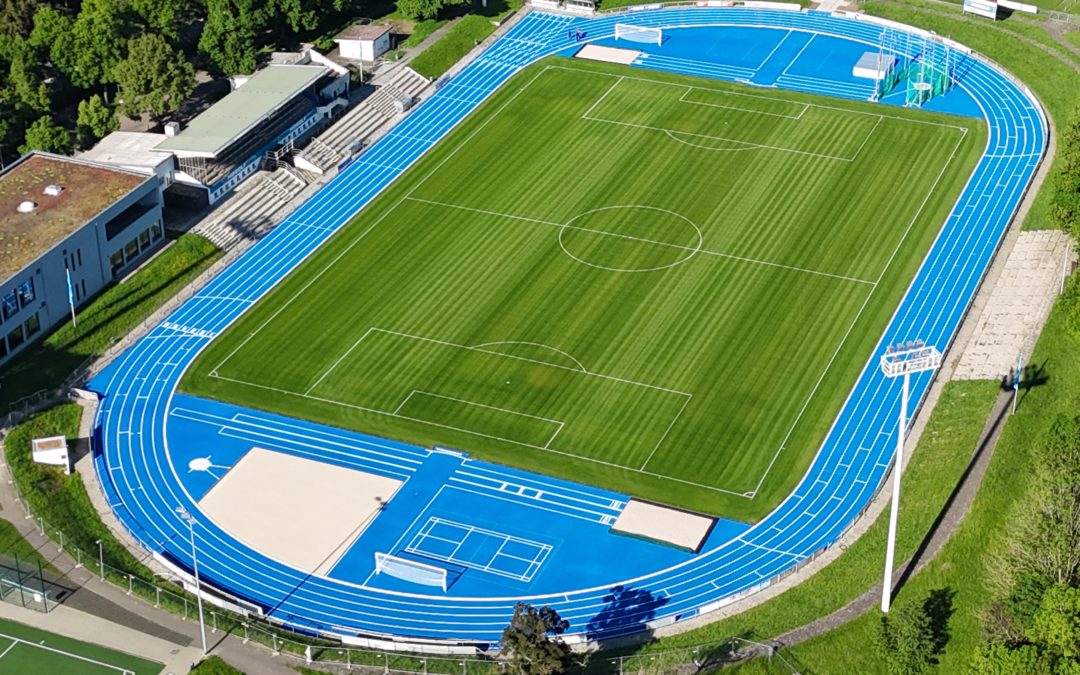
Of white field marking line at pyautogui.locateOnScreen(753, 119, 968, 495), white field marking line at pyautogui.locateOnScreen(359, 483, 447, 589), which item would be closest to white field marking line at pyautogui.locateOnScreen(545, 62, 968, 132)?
white field marking line at pyautogui.locateOnScreen(753, 119, 968, 495)

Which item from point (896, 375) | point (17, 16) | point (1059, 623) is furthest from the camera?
point (17, 16)

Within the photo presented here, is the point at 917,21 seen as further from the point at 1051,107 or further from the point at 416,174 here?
the point at 416,174

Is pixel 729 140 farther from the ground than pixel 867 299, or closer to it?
farther from the ground

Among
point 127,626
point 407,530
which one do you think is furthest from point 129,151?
point 127,626

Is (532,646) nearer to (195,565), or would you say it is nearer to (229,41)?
(195,565)

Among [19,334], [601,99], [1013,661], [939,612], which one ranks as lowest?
[19,334]

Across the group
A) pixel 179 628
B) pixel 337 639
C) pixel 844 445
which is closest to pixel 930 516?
pixel 844 445

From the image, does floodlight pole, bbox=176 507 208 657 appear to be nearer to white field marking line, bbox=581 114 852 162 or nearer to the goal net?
the goal net

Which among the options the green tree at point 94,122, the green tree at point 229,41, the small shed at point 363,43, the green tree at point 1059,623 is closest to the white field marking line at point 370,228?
the small shed at point 363,43
